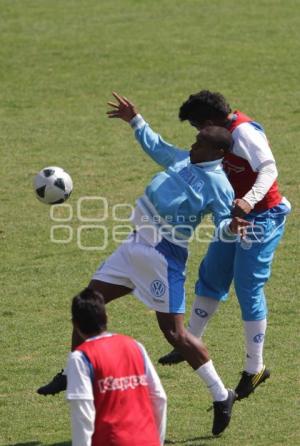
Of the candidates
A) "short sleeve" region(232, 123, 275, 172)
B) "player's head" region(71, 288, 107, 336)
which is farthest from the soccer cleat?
"player's head" region(71, 288, 107, 336)

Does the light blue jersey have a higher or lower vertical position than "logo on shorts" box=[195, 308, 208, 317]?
higher

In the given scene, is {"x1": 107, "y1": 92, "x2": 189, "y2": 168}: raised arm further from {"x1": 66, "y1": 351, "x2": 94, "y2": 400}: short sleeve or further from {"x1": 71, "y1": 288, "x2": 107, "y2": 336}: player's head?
{"x1": 66, "y1": 351, "x2": 94, "y2": 400}: short sleeve

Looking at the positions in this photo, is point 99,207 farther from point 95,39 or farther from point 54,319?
point 95,39

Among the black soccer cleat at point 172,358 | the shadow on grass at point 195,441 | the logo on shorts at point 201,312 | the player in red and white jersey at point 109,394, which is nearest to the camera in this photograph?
the player in red and white jersey at point 109,394

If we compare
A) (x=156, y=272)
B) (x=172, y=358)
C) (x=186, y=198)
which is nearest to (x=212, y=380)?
(x=156, y=272)

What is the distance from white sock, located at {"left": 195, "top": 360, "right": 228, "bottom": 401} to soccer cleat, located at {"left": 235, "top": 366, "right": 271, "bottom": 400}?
1.68ft

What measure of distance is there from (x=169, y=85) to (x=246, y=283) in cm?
1128

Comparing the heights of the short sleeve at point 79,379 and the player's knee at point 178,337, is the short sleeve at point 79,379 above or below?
above

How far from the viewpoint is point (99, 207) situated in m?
15.5

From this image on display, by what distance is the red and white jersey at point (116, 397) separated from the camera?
6836mm

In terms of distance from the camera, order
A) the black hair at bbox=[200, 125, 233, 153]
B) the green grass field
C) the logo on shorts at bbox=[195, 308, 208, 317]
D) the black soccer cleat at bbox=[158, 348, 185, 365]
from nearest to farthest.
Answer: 1. the black hair at bbox=[200, 125, 233, 153]
2. the green grass field
3. the logo on shorts at bbox=[195, 308, 208, 317]
4. the black soccer cleat at bbox=[158, 348, 185, 365]

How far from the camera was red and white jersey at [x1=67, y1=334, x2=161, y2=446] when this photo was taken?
6.84 metres

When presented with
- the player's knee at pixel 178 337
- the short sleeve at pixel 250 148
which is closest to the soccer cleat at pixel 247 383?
the player's knee at pixel 178 337

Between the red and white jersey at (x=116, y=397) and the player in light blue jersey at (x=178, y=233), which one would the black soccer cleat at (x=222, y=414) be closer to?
the player in light blue jersey at (x=178, y=233)
